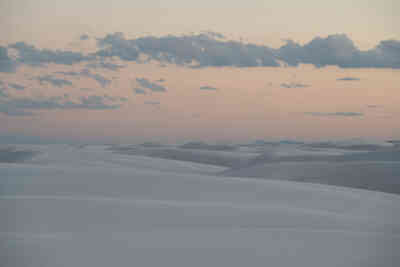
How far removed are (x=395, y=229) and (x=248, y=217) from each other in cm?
151

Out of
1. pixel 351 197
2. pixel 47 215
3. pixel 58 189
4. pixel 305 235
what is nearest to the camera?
pixel 305 235

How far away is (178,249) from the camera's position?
369cm

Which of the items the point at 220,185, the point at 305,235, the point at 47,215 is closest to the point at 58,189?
the point at 47,215

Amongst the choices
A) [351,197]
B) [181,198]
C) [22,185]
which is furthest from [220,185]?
[22,185]

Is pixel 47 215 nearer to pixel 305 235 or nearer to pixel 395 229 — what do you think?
pixel 305 235

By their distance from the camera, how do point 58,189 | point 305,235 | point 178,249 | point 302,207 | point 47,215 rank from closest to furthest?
1. point 178,249
2. point 305,235
3. point 47,215
4. point 302,207
5. point 58,189

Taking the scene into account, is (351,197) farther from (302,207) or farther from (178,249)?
(178,249)

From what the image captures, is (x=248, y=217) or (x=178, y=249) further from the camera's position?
(x=248, y=217)

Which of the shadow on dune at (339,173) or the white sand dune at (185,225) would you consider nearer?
the white sand dune at (185,225)

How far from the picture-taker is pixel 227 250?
3.73 metres

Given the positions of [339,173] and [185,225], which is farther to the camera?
[339,173]

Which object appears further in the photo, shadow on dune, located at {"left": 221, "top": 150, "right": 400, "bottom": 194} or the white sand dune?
shadow on dune, located at {"left": 221, "top": 150, "right": 400, "bottom": 194}

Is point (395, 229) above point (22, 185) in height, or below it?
below

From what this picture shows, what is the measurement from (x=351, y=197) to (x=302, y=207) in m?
1.78
